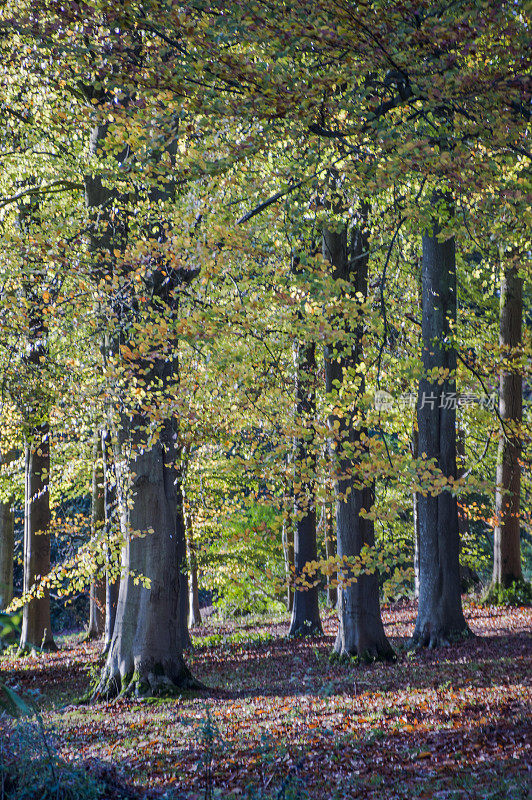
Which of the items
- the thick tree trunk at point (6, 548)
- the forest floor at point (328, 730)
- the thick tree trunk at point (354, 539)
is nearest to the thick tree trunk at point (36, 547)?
the thick tree trunk at point (6, 548)

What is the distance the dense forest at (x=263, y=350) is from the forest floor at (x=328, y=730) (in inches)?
2.2

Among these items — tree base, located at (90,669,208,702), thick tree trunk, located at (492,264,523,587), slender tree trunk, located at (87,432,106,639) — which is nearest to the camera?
tree base, located at (90,669,208,702)

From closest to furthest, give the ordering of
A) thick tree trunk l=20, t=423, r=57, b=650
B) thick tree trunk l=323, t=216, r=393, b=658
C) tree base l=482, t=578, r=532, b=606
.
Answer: thick tree trunk l=323, t=216, r=393, b=658 → tree base l=482, t=578, r=532, b=606 → thick tree trunk l=20, t=423, r=57, b=650

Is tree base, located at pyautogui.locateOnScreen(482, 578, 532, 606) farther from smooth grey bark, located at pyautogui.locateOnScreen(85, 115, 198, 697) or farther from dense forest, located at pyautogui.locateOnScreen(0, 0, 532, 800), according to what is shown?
smooth grey bark, located at pyautogui.locateOnScreen(85, 115, 198, 697)

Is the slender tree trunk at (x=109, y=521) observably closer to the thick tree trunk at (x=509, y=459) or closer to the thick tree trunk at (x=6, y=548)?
the thick tree trunk at (x=6, y=548)

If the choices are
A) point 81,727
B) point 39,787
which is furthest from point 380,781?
point 81,727

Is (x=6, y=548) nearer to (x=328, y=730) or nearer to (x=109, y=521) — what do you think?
(x=109, y=521)

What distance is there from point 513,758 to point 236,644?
1287 cm

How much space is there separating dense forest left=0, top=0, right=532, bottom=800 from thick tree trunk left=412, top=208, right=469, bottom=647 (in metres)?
0.04

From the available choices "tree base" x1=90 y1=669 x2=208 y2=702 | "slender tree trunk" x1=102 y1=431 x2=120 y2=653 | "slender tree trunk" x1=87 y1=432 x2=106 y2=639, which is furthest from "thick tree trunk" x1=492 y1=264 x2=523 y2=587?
"slender tree trunk" x1=87 y1=432 x2=106 y2=639

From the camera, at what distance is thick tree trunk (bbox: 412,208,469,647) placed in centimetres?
1294

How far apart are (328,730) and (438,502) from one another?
7.09 meters

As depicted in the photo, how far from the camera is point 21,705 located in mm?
3604

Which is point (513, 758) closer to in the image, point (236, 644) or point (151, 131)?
point (151, 131)
